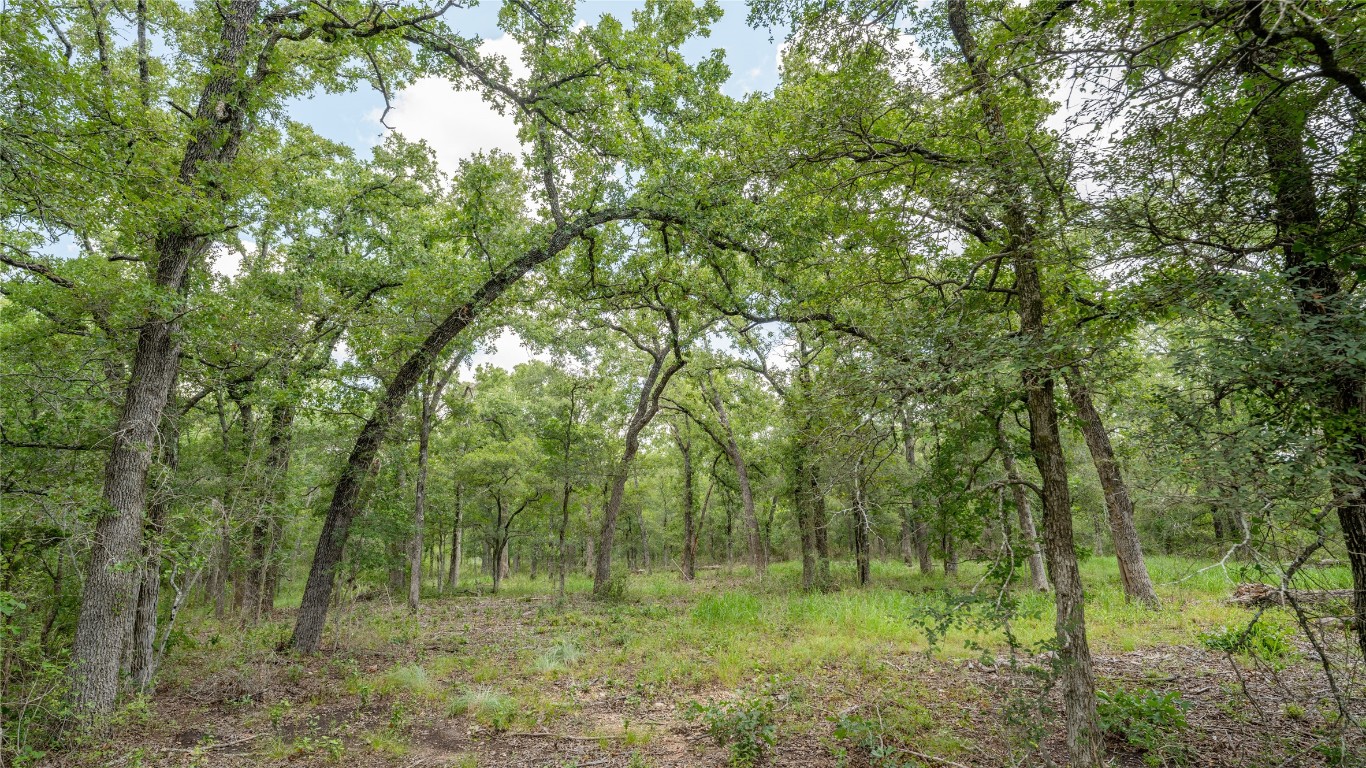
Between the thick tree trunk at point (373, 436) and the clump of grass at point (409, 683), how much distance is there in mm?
2059

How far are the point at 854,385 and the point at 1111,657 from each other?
5504 millimetres

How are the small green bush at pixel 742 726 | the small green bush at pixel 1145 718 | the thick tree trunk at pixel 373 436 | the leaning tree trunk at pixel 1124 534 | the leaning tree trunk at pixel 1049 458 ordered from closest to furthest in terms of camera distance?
the leaning tree trunk at pixel 1049 458
the small green bush at pixel 1145 718
the small green bush at pixel 742 726
the thick tree trunk at pixel 373 436
the leaning tree trunk at pixel 1124 534

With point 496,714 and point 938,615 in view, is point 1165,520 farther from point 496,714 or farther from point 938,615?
point 496,714

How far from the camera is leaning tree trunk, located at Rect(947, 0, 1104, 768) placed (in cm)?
396

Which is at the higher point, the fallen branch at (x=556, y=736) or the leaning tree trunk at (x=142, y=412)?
the leaning tree trunk at (x=142, y=412)

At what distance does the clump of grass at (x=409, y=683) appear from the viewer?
721 cm

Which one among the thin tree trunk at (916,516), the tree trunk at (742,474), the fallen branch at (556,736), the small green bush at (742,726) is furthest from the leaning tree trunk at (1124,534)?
the tree trunk at (742,474)

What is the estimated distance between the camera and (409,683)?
752cm

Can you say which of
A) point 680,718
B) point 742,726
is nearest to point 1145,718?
point 742,726

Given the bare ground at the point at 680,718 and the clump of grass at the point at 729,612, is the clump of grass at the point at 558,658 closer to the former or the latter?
the bare ground at the point at 680,718

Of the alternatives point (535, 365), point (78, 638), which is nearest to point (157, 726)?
point (78, 638)

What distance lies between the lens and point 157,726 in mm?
6047

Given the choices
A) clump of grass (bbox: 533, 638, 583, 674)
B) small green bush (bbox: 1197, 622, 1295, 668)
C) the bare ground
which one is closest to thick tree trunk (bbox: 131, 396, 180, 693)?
the bare ground

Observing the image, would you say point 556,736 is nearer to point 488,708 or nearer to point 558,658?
point 488,708
